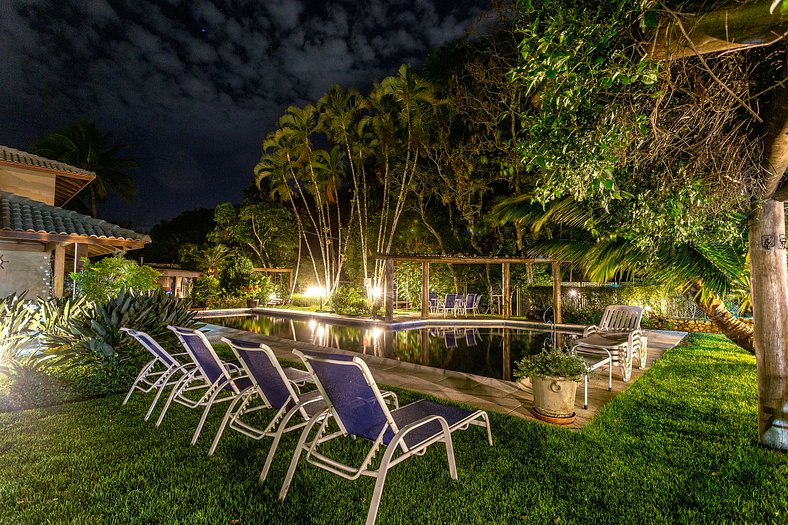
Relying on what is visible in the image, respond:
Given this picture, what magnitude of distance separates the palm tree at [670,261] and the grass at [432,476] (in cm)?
176

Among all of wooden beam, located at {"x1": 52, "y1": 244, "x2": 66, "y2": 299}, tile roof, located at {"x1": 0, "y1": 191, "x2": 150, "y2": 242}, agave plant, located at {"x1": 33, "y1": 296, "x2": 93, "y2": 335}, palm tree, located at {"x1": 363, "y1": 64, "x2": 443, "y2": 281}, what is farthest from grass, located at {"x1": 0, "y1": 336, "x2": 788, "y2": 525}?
palm tree, located at {"x1": 363, "y1": 64, "x2": 443, "y2": 281}

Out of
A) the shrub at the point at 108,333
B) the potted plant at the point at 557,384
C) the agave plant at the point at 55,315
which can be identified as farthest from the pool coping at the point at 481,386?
the agave plant at the point at 55,315

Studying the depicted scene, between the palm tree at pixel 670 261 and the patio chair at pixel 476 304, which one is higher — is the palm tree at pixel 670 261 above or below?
above

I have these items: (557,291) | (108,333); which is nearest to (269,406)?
(108,333)

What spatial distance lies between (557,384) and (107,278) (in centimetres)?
763

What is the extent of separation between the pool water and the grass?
2.92 metres

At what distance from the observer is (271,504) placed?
2311 mm

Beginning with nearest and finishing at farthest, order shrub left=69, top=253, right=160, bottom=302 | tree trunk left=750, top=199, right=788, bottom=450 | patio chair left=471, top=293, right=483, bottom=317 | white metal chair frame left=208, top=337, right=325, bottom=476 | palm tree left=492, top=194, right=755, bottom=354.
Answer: white metal chair frame left=208, top=337, right=325, bottom=476, tree trunk left=750, top=199, right=788, bottom=450, palm tree left=492, top=194, right=755, bottom=354, shrub left=69, top=253, right=160, bottom=302, patio chair left=471, top=293, right=483, bottom=317

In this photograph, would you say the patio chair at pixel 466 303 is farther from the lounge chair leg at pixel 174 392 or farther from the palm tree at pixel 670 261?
the lounge chair leg at pixel 174 392

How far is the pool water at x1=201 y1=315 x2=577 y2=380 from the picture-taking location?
24.3 feet

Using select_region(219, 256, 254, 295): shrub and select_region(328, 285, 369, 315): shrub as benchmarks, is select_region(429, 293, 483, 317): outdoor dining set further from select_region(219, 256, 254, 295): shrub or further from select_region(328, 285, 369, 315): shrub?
select_region(219, 256, 254, 295): shrub

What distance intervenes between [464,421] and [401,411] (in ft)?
1.52

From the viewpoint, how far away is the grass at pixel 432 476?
7.26ft

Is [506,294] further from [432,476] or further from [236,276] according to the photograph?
[236,276]
